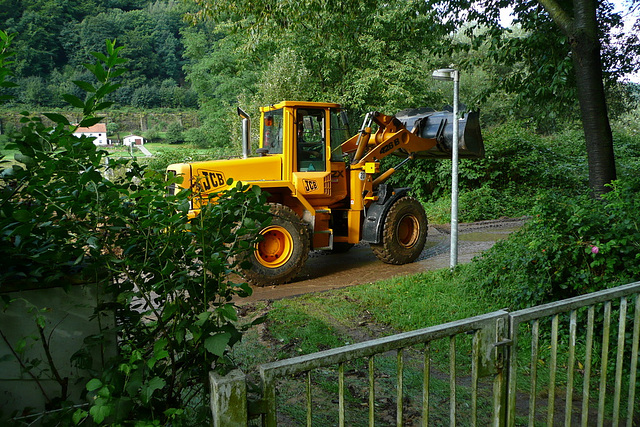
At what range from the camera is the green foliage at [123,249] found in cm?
164

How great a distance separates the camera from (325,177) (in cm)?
835

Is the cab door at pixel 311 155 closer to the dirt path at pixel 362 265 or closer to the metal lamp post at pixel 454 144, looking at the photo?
the dirt path at pixel 362 265

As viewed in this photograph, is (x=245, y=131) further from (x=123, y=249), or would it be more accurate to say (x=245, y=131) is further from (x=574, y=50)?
(x=123, y=249)

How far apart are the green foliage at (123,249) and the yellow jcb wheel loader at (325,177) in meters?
5.41

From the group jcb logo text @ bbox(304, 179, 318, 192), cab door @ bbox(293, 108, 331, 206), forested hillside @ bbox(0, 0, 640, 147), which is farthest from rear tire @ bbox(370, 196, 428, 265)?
forested hillside @ bbox(0, 0, 640, 147)

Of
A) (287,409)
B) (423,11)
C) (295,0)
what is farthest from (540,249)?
(423,11)

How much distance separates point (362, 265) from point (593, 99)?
4604 millimetres

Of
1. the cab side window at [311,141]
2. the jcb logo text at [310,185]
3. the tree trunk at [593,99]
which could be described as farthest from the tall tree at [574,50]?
the jcb logo text at [310,185]

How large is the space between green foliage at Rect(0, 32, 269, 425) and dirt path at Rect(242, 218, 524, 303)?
4.86 meters

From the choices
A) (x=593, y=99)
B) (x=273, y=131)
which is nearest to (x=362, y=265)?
(x=273, y=131)

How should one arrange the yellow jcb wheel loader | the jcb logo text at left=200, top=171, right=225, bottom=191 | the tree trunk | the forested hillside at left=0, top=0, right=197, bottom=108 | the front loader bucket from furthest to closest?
the forested hillside at left=0, top=0, right=197, bottom=108 → the front loader bucket → the yellow jcb wheel loader → the jcb logo text at left=200, top=171, right=225, bottom=191 → the tree trunk

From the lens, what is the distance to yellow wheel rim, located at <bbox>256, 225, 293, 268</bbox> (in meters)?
7.79

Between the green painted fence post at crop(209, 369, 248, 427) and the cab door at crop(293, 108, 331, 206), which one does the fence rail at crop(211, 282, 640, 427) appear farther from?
the cab door at crop(293, 108, 331, 206)

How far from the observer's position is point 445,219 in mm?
14148
